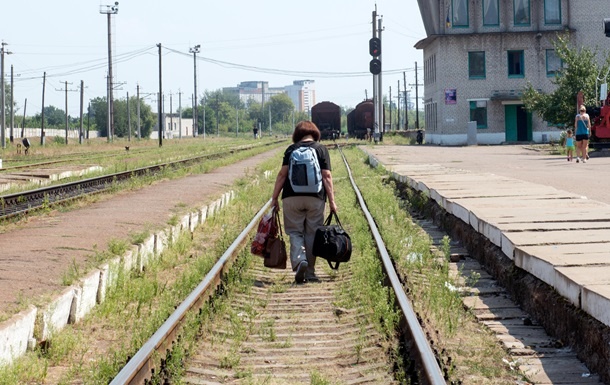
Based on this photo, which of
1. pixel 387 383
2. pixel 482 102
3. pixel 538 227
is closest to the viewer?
pixel 387 383

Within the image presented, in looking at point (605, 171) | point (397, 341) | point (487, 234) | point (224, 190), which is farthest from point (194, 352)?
point (605, 171)

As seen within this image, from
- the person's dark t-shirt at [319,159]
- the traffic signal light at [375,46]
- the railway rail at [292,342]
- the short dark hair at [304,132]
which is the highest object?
the traffic signal light at [375,46]

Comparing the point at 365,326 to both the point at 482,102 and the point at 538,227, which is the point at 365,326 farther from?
the point at 482,102

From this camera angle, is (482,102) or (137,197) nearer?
(137,197)

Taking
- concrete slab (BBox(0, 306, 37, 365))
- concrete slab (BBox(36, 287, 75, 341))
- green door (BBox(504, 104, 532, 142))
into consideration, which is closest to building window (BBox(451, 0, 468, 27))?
green door (BBox(504, 104, 532, 142))

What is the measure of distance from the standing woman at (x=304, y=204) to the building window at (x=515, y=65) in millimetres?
49054

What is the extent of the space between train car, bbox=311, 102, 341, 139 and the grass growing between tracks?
182ft

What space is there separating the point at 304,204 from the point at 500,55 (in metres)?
49.2

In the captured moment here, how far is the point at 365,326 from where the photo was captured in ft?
23.9

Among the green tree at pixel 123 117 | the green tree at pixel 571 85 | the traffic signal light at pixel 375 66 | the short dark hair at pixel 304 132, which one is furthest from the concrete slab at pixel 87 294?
the green tree at pixel 123 117

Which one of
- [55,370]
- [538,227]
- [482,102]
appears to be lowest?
[55,370]

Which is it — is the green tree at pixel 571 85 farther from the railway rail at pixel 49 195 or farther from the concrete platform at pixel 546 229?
the concrete platform at pixel 546 229

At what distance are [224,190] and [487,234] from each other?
1303 cm

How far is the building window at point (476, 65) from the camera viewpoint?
187 feet
